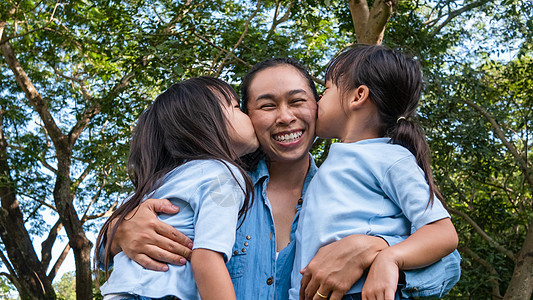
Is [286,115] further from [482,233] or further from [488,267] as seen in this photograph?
[488,267]

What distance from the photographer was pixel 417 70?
2.15m

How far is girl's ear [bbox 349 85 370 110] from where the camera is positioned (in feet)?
6.81

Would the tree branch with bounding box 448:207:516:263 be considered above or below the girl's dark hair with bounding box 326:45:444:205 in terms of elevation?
below

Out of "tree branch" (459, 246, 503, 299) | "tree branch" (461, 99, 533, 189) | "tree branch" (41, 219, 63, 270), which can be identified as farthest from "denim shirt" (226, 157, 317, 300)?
"tree branch" (41, 219, 63, 270)

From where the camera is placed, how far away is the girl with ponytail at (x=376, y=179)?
172 centimetres

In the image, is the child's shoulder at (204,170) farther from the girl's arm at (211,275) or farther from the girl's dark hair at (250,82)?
the girl's dark hair at (250,82)

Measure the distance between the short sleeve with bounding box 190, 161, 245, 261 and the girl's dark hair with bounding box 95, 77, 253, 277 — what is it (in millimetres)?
52

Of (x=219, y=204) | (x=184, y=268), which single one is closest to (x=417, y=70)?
(x=219, y=204)

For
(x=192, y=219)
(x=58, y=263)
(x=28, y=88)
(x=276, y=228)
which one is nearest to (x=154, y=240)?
(x=192, y=219)

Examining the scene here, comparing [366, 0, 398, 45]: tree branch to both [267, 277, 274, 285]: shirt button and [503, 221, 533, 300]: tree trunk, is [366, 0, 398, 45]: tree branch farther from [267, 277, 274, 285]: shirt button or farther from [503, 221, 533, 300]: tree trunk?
[503, 221, 533, 300]: tree trunk

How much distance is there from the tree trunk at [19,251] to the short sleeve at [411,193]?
8.21m

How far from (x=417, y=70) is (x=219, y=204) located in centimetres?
93

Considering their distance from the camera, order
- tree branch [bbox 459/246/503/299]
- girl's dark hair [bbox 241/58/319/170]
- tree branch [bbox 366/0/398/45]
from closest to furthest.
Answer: girl's dark hair [bbox 241/58/319/170] → tree branch [bbox 366/0/398/45] → tree branch [bbox 459/246/503/299]

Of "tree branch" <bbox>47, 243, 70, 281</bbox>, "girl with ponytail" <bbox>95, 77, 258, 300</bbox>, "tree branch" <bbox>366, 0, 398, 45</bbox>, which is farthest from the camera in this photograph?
"tree branch" <bbox>47, 243, 70, 281</bbox>
